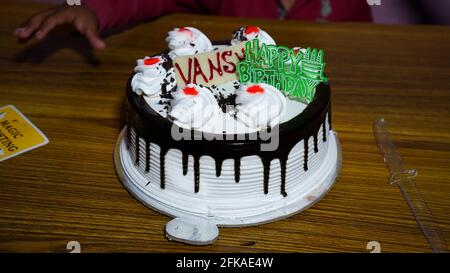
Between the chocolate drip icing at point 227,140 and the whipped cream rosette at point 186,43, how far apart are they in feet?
0.82

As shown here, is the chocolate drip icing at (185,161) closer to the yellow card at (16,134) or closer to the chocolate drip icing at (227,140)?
the chocolate drip icing at (227,140)

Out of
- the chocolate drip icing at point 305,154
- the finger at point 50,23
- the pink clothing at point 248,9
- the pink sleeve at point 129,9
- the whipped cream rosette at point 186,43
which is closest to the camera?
the chocolate drip icing at point 305,154

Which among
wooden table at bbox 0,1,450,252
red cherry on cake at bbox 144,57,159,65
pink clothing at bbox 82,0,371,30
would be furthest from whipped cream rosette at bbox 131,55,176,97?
pink clothing at bbox 82,0,371,30

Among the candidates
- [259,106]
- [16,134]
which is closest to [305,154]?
[259,106]

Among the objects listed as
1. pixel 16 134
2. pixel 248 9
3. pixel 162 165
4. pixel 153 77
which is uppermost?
pixel 153 77

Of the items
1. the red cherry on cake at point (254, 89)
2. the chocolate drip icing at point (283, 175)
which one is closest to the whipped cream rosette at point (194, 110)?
the red cherry on cake at point (254, 89)

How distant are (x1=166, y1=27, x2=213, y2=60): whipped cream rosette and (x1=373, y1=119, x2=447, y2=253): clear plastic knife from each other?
27.8 inches

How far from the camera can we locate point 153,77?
1841mm

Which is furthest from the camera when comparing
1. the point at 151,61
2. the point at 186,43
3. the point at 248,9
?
the point at 248,9

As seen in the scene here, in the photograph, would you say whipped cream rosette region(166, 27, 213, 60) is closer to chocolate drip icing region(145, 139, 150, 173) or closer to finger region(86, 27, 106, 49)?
chocolate drip icing region(145, 139, 150, 173)

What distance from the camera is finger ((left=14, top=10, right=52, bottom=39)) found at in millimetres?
2482

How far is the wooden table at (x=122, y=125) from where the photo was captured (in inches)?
68.8

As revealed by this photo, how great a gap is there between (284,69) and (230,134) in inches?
13.2

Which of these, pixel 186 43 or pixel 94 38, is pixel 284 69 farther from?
pixel 94 38
